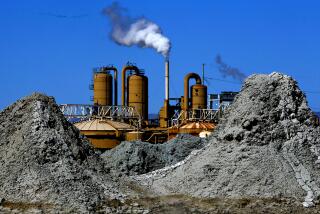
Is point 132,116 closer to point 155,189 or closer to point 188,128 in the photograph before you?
point 188,128

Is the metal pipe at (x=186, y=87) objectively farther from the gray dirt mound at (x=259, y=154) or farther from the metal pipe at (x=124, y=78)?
the gray dirt mound at (x=259, y=154)

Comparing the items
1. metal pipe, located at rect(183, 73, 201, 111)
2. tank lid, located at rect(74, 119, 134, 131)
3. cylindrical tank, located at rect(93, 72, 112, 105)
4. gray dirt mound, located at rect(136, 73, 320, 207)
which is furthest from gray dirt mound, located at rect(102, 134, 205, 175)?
metal pipe, located at rect(183, 73, 201, 111)

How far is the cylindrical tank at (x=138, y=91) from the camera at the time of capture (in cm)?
6594

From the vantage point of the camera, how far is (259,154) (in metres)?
21.2

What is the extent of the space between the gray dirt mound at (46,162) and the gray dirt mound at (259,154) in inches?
90.3

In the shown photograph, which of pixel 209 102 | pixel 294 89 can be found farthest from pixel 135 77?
pixel 294 89

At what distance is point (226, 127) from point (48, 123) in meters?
5.41

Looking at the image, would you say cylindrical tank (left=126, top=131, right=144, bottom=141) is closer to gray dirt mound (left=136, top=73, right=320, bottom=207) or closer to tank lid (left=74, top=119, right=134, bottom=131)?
tank lid (left=74, top=119, right=134, bottom=131)

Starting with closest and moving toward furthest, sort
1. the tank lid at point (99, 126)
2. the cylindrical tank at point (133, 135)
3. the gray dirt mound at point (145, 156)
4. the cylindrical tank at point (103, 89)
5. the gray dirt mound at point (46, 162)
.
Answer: the gray dirt mound at point (46, 162), the gray dirt mound at point (145, 156), the cylindrical tank at point (133, 135), the tank lid at point (99, 126), the cylindrical tank at point (103, 89)

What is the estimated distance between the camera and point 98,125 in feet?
177

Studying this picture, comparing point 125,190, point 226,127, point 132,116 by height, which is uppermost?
point 132,116

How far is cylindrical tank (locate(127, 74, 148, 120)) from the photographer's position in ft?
216

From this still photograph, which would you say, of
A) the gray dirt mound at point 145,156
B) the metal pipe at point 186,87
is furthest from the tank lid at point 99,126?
the gray dirt mound at point 145,156

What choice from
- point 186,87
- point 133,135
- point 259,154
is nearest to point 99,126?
point 133,135
